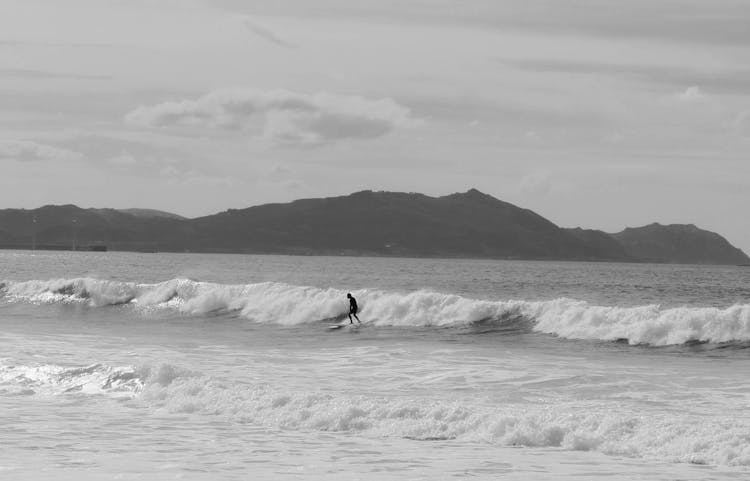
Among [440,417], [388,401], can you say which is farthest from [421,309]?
[440,417]

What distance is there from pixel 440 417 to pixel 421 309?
29986mm

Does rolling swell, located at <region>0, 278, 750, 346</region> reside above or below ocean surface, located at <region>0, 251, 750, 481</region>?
above

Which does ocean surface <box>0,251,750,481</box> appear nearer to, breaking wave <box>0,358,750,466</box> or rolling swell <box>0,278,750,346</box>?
breaking wave <box>0,358,750,466</box>

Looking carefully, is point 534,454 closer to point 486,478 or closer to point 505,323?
point 486,478

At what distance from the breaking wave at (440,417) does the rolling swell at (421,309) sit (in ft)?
62.4

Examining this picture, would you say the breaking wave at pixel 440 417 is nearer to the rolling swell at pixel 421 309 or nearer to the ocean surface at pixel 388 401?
the ocean surface at pixel 388 401

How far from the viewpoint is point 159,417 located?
20.2 metres

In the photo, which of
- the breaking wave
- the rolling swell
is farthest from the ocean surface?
the rolling swell

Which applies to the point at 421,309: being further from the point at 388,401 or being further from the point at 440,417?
the point at 440,417

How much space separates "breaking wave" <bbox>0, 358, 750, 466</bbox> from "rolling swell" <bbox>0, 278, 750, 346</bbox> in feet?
62.4

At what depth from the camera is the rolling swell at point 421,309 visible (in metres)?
38.1

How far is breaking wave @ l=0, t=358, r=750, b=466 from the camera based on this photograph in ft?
54.4

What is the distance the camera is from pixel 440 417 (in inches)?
742

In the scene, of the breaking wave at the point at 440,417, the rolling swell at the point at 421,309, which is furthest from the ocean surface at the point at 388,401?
the rolling swell at the point at 421,309
